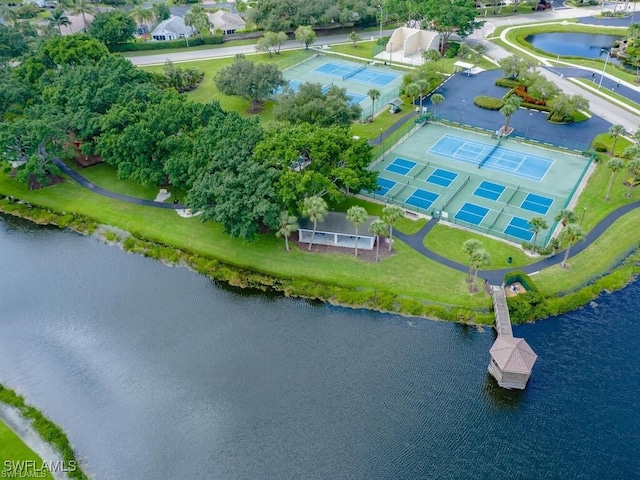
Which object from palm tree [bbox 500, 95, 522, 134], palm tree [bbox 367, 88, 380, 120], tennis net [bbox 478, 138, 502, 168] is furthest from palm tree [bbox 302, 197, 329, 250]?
palm tree [bbox 500, 95, 522, 134]

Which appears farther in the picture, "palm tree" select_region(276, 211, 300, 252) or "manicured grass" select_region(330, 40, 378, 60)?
"manicured grass" select_region(330, 40, 378, 60)

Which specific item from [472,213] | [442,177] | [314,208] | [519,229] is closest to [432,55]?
[442,177]

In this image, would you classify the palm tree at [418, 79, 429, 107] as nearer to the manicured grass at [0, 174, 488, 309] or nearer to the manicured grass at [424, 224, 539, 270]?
the manicured grass at [424, 224, 539, 270]

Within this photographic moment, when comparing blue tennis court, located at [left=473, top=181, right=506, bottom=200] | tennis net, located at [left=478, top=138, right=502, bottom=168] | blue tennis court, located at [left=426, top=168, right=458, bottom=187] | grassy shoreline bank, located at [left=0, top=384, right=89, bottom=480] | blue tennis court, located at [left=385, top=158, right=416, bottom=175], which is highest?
tennis net, located at [left=478, top=138, right=502, bottom=168]

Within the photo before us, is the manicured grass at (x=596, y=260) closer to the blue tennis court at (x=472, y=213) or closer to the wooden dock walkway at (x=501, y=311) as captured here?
the wooden dock walkway at (x=501, y=311)

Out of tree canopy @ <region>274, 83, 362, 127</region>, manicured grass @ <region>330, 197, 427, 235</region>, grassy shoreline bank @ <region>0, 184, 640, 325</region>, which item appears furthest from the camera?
tree canopy @ <region>274, 83, 362, 127</region>
